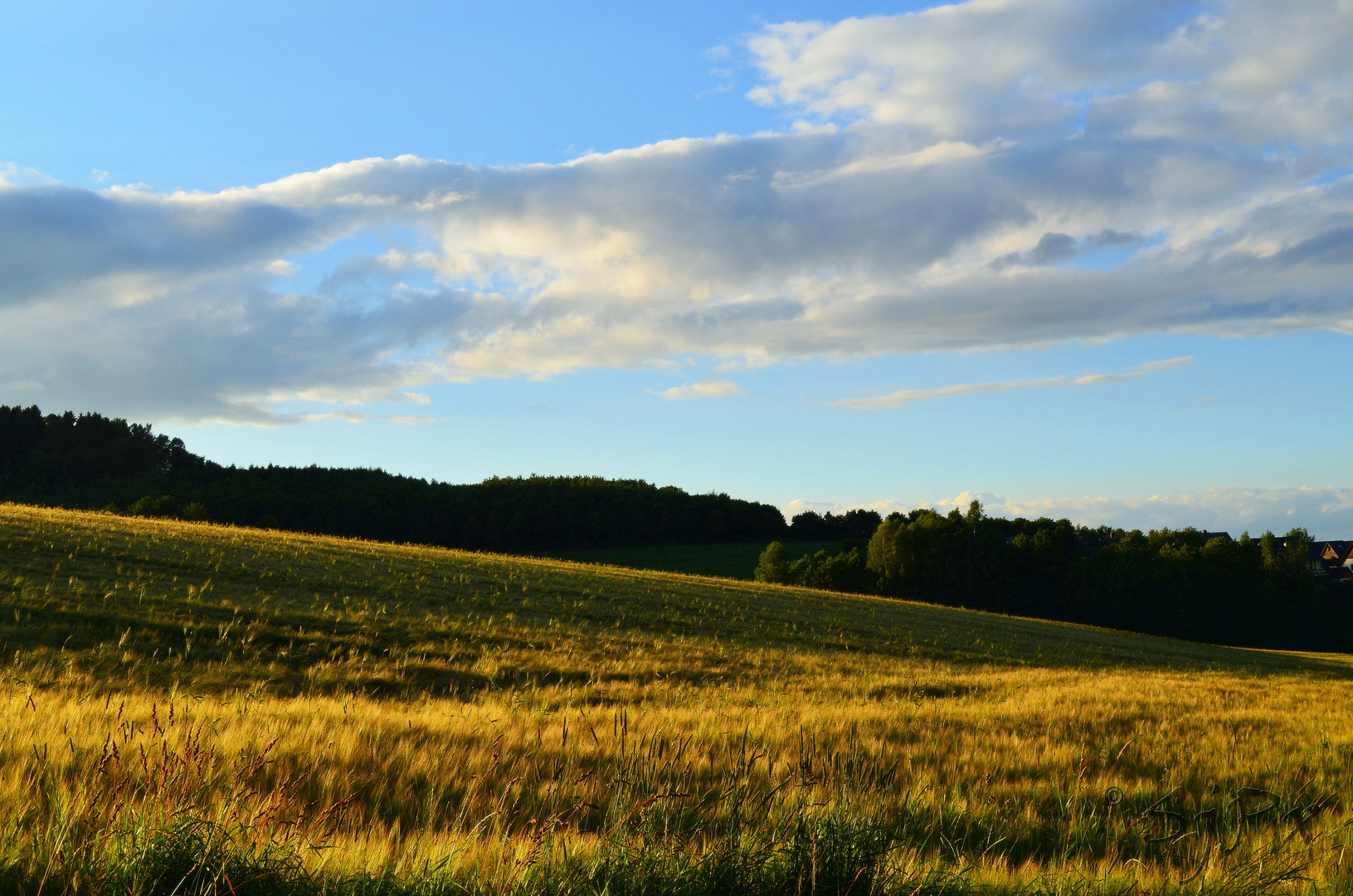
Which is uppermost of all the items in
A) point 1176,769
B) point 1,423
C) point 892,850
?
point 1,423

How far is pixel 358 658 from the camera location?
50.0ft

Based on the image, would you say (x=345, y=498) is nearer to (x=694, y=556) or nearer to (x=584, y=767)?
(x=694, y=556)

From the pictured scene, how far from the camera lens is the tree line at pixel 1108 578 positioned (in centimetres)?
7956

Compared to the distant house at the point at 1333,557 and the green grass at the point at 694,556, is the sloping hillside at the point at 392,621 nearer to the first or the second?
A: the green grass at the point at 694,556

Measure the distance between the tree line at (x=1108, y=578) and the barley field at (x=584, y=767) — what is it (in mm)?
66765

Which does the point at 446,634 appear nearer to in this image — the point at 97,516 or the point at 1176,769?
the point at 1176,769

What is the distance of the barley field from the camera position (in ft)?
11.7

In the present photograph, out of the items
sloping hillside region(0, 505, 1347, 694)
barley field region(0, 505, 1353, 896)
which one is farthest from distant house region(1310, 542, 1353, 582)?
barley field region(0, 505, 1353, 896)

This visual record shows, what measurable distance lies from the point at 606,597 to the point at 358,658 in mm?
16218

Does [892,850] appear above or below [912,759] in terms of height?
above

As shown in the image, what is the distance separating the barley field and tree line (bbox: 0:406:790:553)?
207ft

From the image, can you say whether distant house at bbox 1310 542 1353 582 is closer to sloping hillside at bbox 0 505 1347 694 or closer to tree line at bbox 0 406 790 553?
tree line at bbox 0 406 790 553

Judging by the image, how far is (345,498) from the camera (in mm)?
93500

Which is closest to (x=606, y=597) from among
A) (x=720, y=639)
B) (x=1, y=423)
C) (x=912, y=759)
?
(x=720, y=639)
